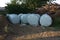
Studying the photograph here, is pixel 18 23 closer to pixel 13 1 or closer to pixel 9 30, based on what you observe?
pixel 9 30

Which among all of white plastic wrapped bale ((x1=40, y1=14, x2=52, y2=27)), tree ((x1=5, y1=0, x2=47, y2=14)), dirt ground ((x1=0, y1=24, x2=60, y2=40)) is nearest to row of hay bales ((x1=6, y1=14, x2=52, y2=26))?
white plastic wrapped bale ((x1=40, y1=14, x2=52, y2=27))

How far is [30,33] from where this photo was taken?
11.3 m

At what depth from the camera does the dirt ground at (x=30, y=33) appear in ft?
35.0

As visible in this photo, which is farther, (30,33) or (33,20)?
(33,20)

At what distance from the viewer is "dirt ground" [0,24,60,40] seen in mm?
10662

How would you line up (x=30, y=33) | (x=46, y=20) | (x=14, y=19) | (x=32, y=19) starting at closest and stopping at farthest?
(x=30, y=33), (x=46, y=20), (x=32, y=19), (x=14, y=19)

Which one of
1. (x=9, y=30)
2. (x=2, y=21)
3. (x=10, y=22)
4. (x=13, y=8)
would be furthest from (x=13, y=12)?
(x=9, y=30)

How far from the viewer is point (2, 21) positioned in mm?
12539

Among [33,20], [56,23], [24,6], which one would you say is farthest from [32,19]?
[24,6]

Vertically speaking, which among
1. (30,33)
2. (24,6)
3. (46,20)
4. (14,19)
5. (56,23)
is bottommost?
(30,33)

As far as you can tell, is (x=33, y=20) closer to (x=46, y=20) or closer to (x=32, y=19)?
(x=32, y=19)

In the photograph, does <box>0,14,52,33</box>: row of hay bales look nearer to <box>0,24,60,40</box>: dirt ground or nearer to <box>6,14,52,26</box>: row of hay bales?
<box>6,14,52,26</box>: row of hay bales

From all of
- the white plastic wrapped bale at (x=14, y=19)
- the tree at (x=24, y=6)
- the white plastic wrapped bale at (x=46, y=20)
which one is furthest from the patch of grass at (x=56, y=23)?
the tree at (x=24, y=6)

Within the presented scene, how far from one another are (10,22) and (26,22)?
36.6 inches
